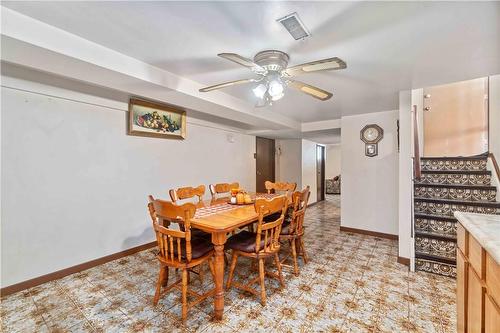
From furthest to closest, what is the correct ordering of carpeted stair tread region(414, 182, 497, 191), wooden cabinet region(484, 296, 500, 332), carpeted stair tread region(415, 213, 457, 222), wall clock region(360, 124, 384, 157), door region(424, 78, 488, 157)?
wall clock region(360, 124, 384, 157) < door region(424, 78, 488, 157) < carpeted stair tread region(414, 182, 497, 191) < carpeted stair tread region(415, 213, 457, 222) < wooden cabinet region(484, 296, 500, 332)

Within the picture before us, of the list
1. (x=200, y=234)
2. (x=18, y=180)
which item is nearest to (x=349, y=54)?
(x=200, y=234)

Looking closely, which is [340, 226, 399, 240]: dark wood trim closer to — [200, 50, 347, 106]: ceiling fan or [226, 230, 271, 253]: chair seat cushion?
[226, 230, 271, 253]: chair seat cushion

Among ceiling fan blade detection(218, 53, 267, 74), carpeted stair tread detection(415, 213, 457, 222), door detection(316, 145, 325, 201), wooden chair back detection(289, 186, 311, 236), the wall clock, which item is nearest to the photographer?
ceiling fan blade detection(218, 53, 267, 74)

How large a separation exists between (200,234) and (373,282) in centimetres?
191

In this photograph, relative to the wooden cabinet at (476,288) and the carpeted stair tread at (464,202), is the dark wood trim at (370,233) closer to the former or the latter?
the carpeted stair tread at (464,202)

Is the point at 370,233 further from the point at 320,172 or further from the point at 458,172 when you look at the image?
the point at 320,172

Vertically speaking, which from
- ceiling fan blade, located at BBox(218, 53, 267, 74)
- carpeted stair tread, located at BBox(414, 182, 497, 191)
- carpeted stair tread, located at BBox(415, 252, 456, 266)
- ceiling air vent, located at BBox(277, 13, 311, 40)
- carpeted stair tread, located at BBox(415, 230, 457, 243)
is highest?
ceiling air vent, located at BBox(277, 13, 311, 40)

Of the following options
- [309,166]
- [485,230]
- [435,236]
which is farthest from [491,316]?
[309,166]

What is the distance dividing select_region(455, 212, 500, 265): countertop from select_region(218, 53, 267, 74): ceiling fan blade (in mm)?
1602

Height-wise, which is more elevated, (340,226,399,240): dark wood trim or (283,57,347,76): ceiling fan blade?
(283,57,347,76): ceiling fan blade

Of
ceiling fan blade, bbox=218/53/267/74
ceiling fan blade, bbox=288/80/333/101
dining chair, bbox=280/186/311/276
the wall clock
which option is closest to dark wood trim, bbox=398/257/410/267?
dining chair, bbox=280/186/311/276

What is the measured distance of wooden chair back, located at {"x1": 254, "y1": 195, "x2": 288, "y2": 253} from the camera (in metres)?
1.89

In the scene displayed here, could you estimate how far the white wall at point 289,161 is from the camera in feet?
20.1

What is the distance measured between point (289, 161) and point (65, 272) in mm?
5208
